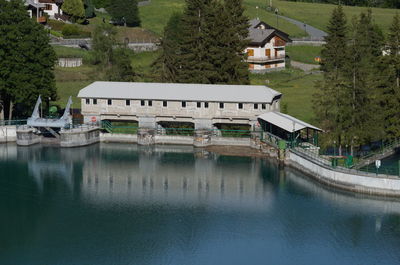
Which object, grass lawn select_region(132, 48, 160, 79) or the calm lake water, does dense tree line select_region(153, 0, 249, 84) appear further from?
the calm lake water

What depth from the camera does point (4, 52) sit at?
101062 mm

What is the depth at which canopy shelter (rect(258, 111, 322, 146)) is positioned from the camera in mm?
89162

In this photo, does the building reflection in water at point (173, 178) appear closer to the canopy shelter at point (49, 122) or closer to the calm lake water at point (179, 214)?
the calm lake water at point (179, 214)

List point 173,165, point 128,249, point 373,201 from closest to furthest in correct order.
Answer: point 128,249 < point 373,201 < point 173,165

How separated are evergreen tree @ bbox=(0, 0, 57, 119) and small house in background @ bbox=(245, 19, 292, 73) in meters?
49.0

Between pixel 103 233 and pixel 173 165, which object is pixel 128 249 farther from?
pixel 173 165

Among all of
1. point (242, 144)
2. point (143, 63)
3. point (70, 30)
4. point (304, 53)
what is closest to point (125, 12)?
point (70, 30)

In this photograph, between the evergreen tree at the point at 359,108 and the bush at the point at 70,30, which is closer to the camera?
the evergreen tree at the point at 359,108

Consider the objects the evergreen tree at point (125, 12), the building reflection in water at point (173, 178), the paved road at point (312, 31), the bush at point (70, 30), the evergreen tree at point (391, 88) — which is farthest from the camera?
the paved road at point (312, 31)

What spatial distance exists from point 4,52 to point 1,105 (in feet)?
23.7

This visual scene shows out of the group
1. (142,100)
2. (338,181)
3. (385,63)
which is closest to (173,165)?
(142,100)

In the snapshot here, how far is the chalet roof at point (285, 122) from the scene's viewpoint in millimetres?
88875

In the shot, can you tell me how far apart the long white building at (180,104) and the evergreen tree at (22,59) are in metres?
6.38

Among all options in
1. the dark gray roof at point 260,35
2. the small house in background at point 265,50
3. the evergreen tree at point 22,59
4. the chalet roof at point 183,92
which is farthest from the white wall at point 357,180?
the dark gray roof at point 260,35
